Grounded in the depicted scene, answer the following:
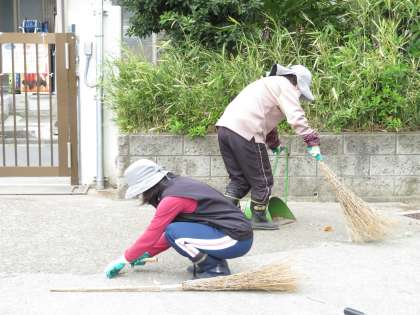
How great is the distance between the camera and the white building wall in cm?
776

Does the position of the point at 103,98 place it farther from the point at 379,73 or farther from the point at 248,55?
the point at 379,73

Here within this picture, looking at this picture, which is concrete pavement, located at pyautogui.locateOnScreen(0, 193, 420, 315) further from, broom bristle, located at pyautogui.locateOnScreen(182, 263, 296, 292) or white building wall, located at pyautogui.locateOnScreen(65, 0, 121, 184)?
white building wall, located at pyautogui.locateOnScreen(65, 0, 121, 184)

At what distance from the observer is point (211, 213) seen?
4.79 metres

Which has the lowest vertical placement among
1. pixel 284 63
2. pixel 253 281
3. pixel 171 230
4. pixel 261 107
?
pixel 253 281

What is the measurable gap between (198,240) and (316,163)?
2.99m

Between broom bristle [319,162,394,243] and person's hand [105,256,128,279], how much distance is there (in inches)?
79.8

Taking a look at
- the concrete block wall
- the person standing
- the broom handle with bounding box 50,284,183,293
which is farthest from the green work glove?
the concrete block wall

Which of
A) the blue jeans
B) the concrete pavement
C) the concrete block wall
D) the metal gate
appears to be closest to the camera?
the concrete pavement

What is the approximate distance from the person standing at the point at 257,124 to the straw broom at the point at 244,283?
1.52 meters

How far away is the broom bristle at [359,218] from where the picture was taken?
5.83 meters

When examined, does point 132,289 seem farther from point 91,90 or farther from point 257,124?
point 91,90

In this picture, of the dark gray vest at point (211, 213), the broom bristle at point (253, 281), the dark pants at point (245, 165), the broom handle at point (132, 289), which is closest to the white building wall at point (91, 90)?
the dark pants at point (245, 165)

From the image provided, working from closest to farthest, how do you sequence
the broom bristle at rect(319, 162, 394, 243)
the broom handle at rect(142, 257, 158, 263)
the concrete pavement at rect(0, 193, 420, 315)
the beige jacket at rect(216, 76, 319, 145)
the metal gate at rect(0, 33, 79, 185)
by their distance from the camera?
the concrete pavement at rect(0, 193, 420, 315), the broom handle at rect(142, 257, 158, 263), the broom bristle at rect(319, 162, 394, 243), the beige jacket at rect(216, 76, 319, 145), the metal gate at rect(0, 33, 79, 185)

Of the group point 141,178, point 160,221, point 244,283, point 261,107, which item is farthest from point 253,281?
point 261,107
